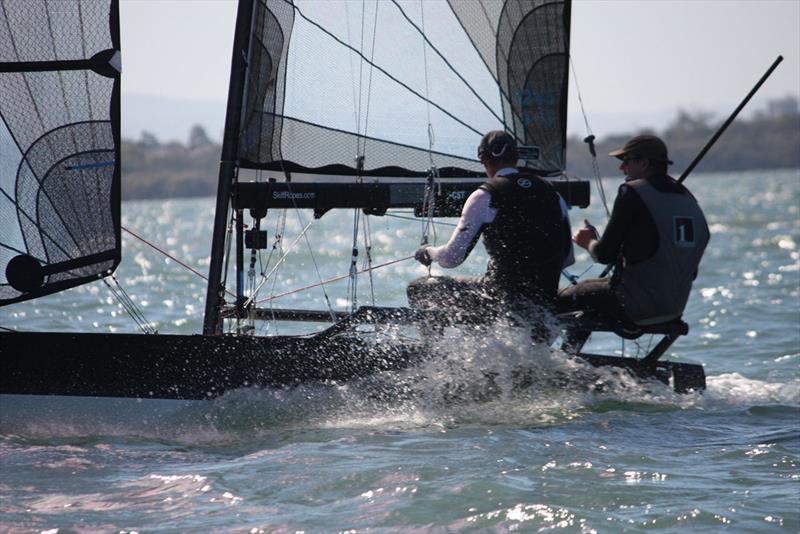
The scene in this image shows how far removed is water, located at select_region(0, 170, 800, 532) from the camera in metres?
3.80

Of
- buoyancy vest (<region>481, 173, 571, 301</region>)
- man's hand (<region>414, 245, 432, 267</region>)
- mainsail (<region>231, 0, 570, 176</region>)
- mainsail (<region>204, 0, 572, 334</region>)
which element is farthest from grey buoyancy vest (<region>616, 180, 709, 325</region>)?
mainsail (<region>231, 0, 570, 176</region>)

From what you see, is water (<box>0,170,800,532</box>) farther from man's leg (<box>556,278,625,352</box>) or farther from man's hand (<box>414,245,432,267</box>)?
man's hand (<box>414,245,432,267</box>)

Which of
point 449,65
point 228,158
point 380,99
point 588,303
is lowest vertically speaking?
point 588,303

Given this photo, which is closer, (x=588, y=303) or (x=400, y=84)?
(x=588, y=303)

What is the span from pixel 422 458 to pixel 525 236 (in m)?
1.09

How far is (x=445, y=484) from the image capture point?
4082mm

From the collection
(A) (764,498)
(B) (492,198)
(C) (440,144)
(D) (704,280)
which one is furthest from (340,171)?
(D) (704,280)

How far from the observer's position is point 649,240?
4961 millimetres

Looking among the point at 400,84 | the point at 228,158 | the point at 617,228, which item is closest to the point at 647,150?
the point at 617,228

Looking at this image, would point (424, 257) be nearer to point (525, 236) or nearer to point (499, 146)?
point (525, 236)

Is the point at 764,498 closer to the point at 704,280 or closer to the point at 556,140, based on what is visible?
the point at 556,140

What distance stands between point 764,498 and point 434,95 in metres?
2.78

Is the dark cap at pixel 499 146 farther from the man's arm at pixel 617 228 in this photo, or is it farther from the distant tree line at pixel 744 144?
the distant tree line at pixel 744 144

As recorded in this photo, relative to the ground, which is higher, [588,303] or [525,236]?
[525,236]
